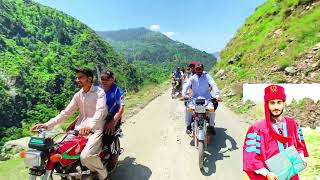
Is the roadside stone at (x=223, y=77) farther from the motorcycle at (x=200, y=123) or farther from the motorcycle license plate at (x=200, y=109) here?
the motorcycle license plate at (x=200, y=109)

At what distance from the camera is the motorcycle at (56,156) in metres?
5.01

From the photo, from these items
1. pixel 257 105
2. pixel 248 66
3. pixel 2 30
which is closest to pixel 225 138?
pixel 257 105

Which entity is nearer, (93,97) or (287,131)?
(287,131)

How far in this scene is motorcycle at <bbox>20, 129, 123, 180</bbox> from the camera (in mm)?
5012

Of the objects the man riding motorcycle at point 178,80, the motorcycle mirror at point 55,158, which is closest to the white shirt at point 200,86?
the motorcycle mirror at point 55,158

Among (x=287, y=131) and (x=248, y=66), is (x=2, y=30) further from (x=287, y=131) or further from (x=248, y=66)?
(x=287, y=131)

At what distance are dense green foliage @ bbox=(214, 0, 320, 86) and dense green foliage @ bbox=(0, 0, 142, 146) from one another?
153 feet

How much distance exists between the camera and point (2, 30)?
136250 mm

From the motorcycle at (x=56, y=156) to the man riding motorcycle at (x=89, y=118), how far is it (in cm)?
13

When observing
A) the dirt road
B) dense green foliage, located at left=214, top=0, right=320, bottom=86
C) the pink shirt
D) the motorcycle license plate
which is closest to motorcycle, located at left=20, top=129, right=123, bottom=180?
the pink shirt

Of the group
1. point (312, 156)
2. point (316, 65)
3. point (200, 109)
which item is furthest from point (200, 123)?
point (316, 65)

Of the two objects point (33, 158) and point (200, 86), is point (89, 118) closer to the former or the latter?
point (33, 158)

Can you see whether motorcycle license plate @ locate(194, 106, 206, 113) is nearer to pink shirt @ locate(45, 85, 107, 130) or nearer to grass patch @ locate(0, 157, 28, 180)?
pink shirt @ locate(45, 85, 107, 130)

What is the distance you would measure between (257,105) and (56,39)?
155 metres
